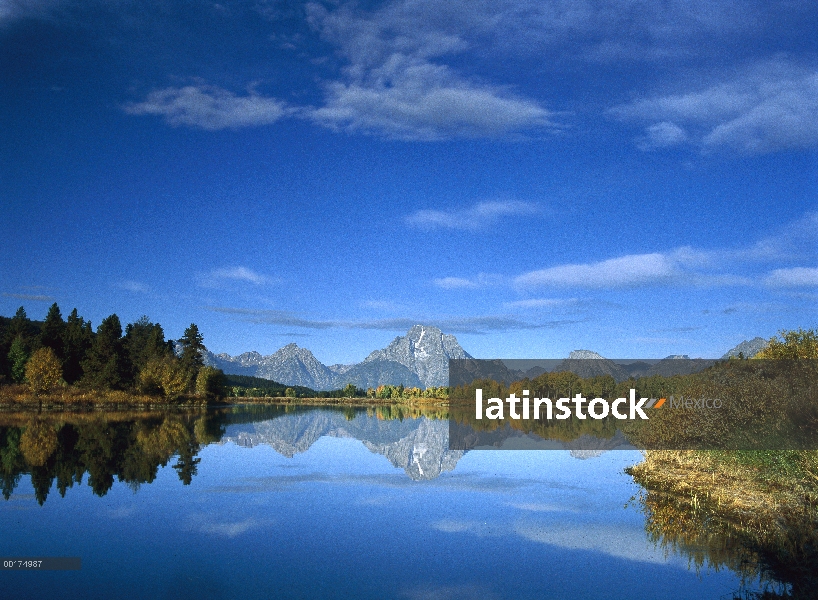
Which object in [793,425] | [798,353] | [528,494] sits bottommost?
[528,494]

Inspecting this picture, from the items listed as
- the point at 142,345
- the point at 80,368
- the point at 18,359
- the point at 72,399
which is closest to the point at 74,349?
the point at 80,368

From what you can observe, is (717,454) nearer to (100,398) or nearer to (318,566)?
(318,566)

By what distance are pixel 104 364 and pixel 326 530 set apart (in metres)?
87.1

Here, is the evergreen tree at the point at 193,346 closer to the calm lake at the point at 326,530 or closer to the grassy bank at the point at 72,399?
the grassy bank at the point at 72,399

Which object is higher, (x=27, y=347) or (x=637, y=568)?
(x=27, y=347)

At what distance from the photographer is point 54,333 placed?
101 m

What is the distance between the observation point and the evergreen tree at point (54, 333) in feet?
326

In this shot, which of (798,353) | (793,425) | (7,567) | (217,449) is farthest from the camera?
(217,449)

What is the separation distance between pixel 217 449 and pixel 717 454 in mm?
35572

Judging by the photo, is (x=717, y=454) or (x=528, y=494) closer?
(x=528, y=494)

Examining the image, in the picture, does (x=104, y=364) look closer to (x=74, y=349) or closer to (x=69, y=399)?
(x=74, y=349)

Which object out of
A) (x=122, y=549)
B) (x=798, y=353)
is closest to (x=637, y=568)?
(x=122, y=549)

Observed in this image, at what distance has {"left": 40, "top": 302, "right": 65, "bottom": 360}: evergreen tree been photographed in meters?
99.2

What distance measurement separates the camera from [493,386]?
6713 inches
